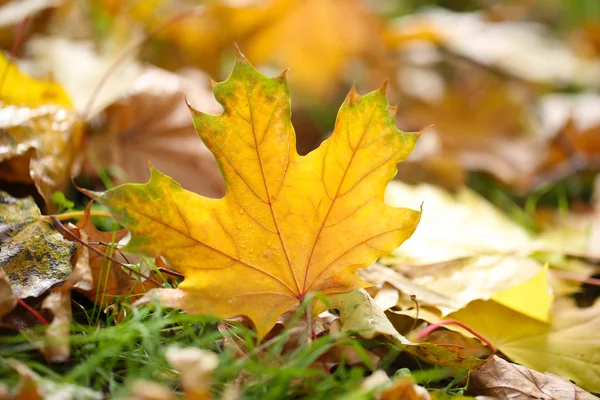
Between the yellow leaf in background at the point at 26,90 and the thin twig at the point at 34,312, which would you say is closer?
the thin twig at the point at 34,312

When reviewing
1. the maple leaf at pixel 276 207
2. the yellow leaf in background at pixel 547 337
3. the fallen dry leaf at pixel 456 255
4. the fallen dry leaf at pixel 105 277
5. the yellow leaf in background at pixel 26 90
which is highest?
the yellow leaf in background at pixel 26 90

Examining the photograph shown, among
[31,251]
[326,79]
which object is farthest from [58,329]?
[326,79]

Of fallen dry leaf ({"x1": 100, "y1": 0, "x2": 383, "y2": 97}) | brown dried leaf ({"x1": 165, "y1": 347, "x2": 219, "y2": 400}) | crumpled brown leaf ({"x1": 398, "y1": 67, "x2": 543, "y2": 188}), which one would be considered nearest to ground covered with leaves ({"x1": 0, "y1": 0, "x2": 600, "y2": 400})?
brown dried leaf ({"x1": 165, "y1": 347, "x2": 219, "y2": 400})

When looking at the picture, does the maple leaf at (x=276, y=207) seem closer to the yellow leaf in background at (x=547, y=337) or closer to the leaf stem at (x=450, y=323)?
the leaf stem at (x=450, y=323)

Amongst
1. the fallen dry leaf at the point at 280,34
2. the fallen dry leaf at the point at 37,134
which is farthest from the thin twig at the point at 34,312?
the fallen dry leaf at the point at 280,34

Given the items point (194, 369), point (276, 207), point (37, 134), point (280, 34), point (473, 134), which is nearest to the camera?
point (194, 369)

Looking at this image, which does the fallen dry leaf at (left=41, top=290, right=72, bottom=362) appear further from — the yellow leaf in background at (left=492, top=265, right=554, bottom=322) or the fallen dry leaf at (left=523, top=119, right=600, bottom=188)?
the fallen dry leaf at (left=523, top=119, right=600, bottom=188)

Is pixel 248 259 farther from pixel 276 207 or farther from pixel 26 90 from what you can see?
pixel 26 90
